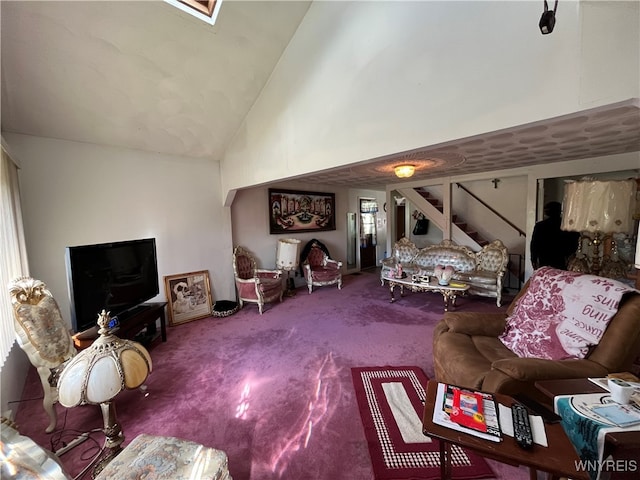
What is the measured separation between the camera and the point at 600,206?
1.97m

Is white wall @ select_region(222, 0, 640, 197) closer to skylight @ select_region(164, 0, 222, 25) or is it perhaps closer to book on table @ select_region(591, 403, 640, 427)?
skylight @ select_region(164, 0, 222, 25)

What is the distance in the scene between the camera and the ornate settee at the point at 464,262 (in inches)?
173

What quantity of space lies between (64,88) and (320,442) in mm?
3707

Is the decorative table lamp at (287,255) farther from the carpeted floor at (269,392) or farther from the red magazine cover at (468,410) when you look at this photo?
the red magazine cover at (468,410)

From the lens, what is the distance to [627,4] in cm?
122

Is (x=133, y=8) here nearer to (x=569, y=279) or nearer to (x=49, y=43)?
(x=49, y=43)

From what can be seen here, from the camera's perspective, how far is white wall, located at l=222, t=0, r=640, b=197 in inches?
A: 52.3

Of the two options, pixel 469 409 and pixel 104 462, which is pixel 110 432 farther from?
pixel 469 409

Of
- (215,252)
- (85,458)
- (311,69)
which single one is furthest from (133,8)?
(85,458)

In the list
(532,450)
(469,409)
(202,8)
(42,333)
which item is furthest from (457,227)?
(42,333)

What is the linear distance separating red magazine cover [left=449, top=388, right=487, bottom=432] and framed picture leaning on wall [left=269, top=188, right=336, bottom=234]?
14.1ft

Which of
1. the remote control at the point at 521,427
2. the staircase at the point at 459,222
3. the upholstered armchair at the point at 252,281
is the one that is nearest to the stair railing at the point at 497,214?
the staircase at the point at 459,222

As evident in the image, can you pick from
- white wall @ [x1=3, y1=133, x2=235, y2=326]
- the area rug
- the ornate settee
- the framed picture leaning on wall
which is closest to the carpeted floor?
the area rug

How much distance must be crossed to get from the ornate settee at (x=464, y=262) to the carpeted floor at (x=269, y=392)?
3.73 feet
